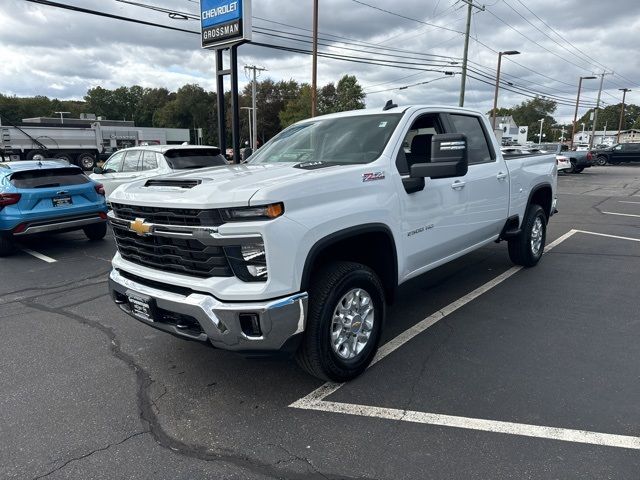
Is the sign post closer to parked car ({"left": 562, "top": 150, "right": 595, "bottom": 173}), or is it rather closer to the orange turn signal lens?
the orange turn signal lens

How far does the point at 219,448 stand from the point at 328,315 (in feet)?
3.34

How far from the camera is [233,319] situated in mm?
2723

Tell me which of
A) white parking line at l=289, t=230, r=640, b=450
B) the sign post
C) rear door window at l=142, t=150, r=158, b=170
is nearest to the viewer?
white parking line at l=289, t=230, r=640, b=450

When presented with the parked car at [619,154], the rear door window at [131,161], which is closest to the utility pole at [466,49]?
the parked car at [619,154]

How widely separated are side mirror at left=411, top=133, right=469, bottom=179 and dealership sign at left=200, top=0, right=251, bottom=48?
8243 millimetres

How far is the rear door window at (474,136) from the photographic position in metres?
4.86

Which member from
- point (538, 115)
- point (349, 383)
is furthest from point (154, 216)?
point (538, 115)

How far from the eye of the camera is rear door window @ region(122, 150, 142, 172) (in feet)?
33.5

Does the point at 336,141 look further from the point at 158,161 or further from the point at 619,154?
the point at 619,154

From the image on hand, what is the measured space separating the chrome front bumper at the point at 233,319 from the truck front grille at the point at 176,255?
0.55ft

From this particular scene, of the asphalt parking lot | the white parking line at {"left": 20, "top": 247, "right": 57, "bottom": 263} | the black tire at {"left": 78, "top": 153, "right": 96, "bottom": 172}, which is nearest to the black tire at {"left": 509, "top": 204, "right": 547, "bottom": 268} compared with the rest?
the asphalt parking lot

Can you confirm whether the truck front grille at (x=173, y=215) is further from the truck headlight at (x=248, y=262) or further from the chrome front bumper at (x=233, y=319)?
the chrome front bumper at (x=233, y=319)


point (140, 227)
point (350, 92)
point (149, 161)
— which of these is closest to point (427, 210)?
point (140, 227)

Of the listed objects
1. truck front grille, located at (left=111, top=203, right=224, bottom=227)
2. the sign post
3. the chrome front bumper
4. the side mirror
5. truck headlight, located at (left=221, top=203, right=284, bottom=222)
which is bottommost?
the chrome front bumper
